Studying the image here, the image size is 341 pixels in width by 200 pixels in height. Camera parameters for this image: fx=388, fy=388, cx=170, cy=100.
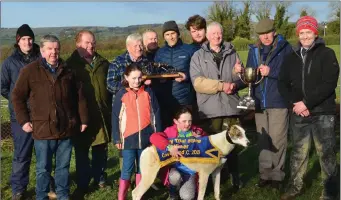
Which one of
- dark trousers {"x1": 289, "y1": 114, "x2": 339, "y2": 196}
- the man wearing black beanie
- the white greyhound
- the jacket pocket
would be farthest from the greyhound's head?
the man wearing black beanie

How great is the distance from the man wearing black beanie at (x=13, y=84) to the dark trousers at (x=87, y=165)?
27.5 inches

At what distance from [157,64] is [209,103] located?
0.88 m

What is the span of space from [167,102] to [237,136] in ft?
3.88

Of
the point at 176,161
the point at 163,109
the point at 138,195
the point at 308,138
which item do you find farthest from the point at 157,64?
the point at 308,138

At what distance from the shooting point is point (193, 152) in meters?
4.74

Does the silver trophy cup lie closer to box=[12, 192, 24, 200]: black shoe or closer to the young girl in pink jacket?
the young girl in pink jacket

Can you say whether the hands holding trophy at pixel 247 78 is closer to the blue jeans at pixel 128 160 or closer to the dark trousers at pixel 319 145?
the dark trousers at pixel 319 145

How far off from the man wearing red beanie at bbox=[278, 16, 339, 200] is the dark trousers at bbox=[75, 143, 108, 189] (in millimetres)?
2684

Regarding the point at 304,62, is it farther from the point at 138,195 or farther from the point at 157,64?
the point at 138,195

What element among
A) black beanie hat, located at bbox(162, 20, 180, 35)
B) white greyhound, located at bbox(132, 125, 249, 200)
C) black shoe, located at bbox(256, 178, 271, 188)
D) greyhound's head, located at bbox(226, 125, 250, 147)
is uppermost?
black beanie hat, located at bbox(162, 20, 180, 35)

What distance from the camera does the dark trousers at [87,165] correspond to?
17.8ft

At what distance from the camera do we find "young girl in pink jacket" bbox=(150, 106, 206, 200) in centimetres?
477

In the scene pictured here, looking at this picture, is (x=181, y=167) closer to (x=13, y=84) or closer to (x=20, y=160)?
(x=20, y=160)


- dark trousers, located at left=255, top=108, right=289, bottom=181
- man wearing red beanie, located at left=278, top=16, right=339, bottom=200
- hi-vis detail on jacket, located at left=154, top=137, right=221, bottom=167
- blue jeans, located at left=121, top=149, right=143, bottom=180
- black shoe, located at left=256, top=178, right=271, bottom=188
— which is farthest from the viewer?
black shoe, located at left=256, top=178, right=271, bottom=188
